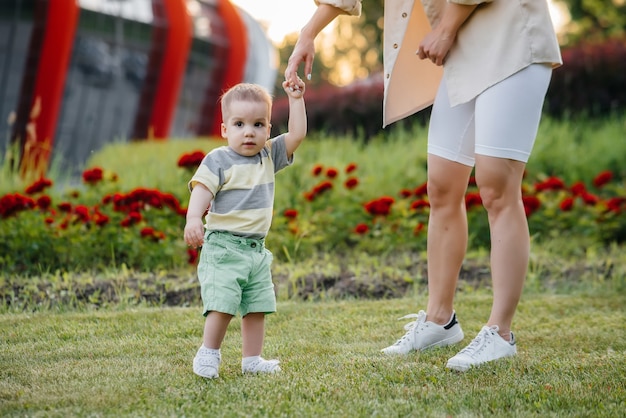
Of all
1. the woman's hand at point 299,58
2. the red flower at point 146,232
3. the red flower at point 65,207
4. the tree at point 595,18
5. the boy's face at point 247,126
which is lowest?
the red flower at point 146,232

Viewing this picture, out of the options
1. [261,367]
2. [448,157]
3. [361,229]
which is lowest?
[261,367]

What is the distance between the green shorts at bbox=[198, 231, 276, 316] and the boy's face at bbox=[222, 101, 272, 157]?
0.30 m

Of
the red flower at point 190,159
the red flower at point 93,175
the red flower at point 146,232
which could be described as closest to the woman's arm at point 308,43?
the red flower at point 146,232

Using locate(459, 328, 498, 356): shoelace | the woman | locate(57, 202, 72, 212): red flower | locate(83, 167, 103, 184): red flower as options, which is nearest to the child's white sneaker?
the woman

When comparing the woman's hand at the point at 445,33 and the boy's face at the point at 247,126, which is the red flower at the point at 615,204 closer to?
the woman's hand at the point at 445,33

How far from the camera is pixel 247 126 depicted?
286 cm

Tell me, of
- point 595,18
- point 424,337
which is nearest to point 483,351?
point 424,337

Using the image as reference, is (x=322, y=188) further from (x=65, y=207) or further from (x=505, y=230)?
(x=505, y=230)

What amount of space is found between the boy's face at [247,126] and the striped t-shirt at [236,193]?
4 centimetres

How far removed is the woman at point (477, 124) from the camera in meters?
2.90

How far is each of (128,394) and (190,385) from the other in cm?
21

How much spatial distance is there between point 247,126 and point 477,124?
0.81 m

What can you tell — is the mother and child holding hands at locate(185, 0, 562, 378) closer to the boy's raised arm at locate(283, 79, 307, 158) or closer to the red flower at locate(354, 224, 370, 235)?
the boy's raised arm at locate(283, 79, 307, 158)

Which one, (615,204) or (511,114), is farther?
(615,204)
